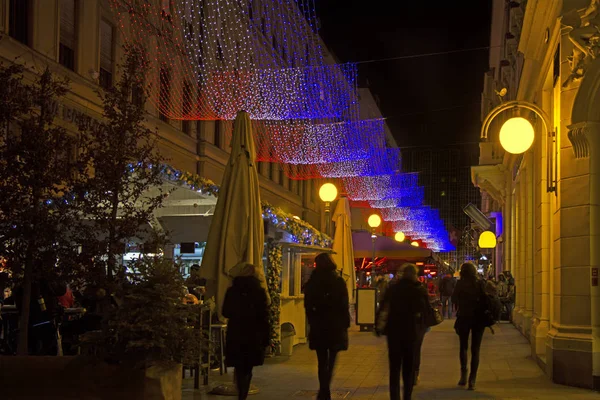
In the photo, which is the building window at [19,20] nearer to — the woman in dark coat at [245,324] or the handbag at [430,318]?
the woman in dark coat at [245,324]

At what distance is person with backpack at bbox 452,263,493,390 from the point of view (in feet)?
35.8

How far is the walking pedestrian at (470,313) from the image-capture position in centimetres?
1092

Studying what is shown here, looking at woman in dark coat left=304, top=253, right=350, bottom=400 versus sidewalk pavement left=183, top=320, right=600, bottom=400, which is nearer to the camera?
woman in dark coat left=304, top=253, right=350, bottom=400

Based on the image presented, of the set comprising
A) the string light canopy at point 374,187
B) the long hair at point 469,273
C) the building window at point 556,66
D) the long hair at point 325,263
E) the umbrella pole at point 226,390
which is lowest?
the umbrella pole at point 226,390

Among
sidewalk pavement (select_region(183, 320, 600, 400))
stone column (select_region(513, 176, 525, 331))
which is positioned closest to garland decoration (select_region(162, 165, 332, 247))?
sidewalk pavement (select_region(183, 320, 600, 400))

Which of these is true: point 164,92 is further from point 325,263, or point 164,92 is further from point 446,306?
point 325,263

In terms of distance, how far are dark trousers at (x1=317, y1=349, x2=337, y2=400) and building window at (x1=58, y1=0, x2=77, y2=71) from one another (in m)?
15.7

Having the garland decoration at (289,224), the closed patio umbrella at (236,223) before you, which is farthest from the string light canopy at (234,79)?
the garland decoration at (289,224)

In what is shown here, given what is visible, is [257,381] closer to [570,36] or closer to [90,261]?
[90,261]

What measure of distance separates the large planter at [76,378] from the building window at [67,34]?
1508 cm

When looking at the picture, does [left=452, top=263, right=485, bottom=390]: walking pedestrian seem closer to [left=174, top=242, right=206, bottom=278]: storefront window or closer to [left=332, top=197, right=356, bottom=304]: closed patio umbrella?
[left=332, top=197, right=356, bottom=304]: closed patio umbrella

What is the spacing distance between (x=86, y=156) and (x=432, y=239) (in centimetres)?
5119

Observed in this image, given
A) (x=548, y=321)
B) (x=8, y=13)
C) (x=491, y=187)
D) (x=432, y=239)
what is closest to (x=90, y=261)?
(x=548, y=321)

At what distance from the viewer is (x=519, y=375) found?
1254 centimetres
